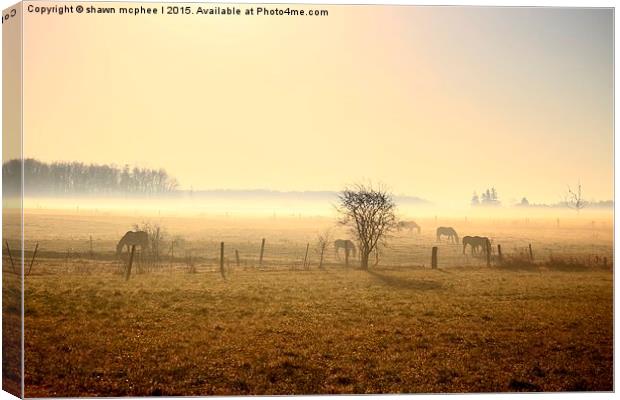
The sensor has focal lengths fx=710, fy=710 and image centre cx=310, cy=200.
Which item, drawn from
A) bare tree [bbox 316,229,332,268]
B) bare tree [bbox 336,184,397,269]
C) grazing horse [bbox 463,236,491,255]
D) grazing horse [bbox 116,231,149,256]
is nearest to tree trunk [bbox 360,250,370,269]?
bare tree [bbox 336,184,397,269]

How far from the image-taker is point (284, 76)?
10.8 meters

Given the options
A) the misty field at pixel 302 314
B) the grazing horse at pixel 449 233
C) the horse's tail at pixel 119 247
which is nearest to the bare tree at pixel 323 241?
the misty field at pixel 302 314

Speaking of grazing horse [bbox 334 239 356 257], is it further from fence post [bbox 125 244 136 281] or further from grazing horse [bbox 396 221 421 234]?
fence post [bbox 125 244 136 281]

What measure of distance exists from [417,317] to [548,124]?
3698mm

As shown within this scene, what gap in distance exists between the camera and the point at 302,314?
11.0 meters

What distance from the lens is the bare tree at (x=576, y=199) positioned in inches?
440

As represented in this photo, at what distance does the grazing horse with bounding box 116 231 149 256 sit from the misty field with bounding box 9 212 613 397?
12 cm

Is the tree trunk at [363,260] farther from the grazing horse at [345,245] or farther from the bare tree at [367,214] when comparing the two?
the grazing horse at [345,245]

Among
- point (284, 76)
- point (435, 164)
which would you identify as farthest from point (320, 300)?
point (284, 76)

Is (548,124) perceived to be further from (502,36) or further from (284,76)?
(284,76)

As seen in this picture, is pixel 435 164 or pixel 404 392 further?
pixel 435 164

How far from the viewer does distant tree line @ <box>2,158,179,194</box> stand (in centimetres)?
994

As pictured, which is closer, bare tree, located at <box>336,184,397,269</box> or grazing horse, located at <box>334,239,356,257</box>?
bare tree, located at <box>336,184,397,269</box>

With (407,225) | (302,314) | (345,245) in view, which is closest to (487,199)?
(407,225)
